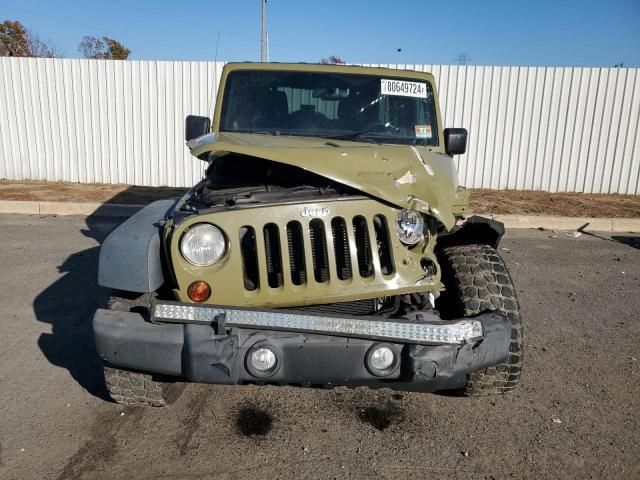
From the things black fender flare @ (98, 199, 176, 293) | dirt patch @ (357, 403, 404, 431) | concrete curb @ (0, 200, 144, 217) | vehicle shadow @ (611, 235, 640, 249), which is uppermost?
black fender flare @ (98, 199, 176, 293)

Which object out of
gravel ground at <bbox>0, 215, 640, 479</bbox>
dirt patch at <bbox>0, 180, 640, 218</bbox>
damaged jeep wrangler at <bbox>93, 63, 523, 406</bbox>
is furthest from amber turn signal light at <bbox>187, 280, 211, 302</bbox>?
dirt patch at <bbox>0, 180, 640, 218</bbox>

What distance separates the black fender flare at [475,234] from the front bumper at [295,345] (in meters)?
1.12

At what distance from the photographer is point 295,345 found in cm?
243

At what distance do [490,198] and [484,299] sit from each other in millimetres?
7837

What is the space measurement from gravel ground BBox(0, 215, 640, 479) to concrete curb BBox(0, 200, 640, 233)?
4129 millimetres

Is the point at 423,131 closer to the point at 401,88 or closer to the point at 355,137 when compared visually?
the point at 401,88

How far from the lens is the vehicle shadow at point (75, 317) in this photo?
363 centimetres

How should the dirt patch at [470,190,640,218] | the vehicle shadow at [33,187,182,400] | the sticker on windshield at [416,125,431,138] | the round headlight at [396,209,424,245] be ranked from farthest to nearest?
the dirt patch at [470,190,640,218], the sticker on windshield at [416,125,431,138], the vehicle shadow at [33,187,182,400], the round headlight at [396,209,424,245]

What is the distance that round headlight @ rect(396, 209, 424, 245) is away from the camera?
2.71 metres

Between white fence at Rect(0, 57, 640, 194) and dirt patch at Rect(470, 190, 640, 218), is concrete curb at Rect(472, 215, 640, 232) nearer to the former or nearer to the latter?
dirt patch at Rect(470, 190, 640, 218)

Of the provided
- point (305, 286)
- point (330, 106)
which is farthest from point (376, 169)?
point (330, 106)

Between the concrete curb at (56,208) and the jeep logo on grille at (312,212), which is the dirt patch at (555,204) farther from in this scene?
the jeep logo on grille at (312,212)

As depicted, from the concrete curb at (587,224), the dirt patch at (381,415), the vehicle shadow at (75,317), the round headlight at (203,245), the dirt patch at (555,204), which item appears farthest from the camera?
the dirt patch at (555,204)

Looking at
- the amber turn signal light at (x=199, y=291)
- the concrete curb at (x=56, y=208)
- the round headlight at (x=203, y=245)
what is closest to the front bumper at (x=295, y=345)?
the amber turn signal light at (x=199, y=291)
